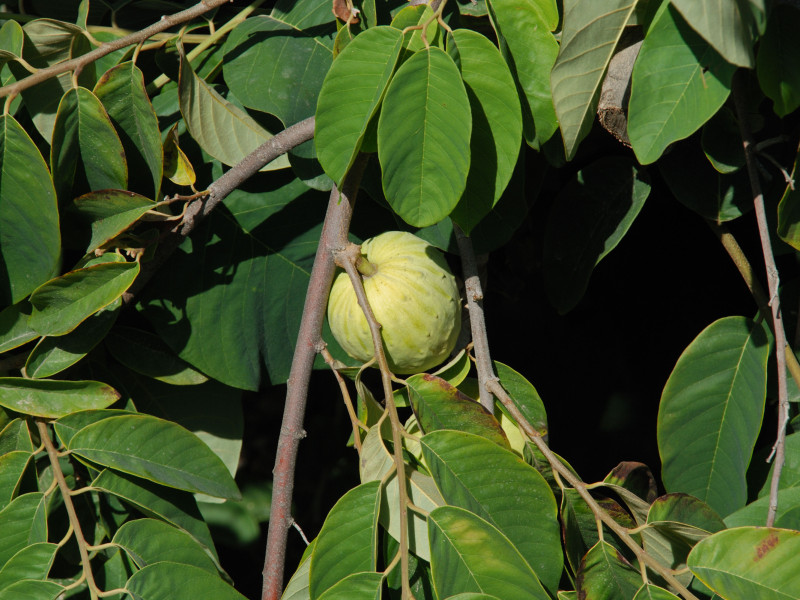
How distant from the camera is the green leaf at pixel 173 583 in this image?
87 cm

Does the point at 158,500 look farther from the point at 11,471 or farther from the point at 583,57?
the point at 583,57

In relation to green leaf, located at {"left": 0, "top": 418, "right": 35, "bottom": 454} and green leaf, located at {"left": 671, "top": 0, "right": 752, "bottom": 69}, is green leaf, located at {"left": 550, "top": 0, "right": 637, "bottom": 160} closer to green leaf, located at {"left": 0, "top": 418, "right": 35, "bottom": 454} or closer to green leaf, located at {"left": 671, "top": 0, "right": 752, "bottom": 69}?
green leaf, located at {"left": 671, "top": 0, "right": 752, "bottom": 69}

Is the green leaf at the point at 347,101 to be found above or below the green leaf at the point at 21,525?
above

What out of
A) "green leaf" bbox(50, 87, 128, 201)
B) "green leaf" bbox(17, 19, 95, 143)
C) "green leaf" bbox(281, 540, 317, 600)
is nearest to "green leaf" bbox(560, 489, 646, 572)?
"green leaf" bbox(281, 540, 317, 600)

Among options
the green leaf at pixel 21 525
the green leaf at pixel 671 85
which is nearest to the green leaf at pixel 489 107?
the green leaf at pixel 671 85

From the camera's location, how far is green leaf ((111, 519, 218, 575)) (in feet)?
3.10

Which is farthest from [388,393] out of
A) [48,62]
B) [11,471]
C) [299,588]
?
[48,62]

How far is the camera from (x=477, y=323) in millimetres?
974

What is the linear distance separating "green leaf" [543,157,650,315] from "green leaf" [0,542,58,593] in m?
0.91

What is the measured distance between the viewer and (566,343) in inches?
61.2

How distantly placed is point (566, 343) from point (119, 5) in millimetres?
1258

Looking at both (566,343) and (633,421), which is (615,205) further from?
(633,421)

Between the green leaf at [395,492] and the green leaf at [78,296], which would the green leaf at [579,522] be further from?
the green leaf at [78,296]

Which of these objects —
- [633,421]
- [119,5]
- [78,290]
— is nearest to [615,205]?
[633,421]
